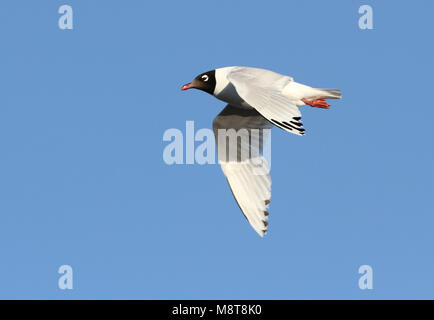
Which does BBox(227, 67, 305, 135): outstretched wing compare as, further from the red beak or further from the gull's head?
the red beak

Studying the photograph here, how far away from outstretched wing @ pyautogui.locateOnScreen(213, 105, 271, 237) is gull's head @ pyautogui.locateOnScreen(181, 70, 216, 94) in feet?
1.86

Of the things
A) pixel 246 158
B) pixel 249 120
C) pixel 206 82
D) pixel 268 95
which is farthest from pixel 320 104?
pixel 268 95

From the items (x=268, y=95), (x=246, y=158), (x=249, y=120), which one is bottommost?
(x=246, y=158)

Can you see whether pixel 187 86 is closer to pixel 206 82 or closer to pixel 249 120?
pixel 206 82

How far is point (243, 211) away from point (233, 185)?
43cm

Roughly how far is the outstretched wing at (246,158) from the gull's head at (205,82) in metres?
0.57

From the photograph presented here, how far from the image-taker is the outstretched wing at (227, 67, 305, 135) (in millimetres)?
8711

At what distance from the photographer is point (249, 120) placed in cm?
1144

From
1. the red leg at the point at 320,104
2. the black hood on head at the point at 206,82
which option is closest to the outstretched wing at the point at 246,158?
the black hood on head at the point at 206,82

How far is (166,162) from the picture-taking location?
10594mm

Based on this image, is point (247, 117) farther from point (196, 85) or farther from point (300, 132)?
point (300, 132)

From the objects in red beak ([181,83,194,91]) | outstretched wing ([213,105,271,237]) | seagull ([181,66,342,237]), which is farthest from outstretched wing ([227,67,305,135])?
outstretched wing ([213,105,271,237])

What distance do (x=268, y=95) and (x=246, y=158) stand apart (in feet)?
7.04
